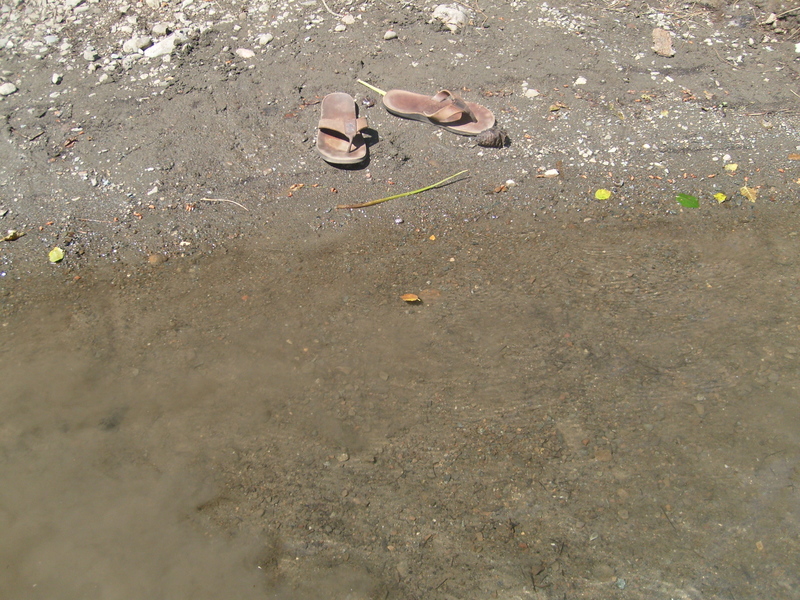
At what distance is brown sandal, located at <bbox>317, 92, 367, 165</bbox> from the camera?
3.30m

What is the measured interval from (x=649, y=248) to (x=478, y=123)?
4.25 ft

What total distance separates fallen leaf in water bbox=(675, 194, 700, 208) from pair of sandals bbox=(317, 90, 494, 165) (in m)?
1.21

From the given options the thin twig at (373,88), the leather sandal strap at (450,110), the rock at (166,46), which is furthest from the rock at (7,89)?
the leather sandal strap at (450,110)

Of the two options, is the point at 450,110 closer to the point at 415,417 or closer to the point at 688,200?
the point at 688,200

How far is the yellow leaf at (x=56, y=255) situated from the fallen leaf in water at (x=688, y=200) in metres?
3.47

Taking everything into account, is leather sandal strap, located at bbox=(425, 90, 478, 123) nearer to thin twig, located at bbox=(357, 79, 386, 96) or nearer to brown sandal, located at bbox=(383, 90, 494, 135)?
brown sandal, located at bbox=(383, 90, 494, 135)

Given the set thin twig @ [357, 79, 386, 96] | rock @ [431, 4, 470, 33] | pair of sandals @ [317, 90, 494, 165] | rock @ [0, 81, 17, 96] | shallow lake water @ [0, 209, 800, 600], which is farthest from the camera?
rock @ [431, 4, 470, 33]

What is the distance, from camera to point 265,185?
10.7 ft

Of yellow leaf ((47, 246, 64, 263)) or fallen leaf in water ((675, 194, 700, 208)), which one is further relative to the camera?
fallen leaf in water ((675, 194, 700, 208))

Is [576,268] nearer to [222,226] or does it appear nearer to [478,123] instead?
[478,123]

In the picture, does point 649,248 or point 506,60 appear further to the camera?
point 506,60

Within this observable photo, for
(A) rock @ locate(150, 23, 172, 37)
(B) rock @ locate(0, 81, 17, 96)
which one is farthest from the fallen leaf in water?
(B) rock @ locate(0, 81, 17, 96)

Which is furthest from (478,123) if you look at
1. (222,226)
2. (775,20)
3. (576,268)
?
(775,20)

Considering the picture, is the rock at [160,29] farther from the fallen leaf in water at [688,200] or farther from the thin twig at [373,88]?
the fallen leaf in water at [688,200]
